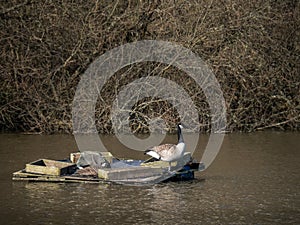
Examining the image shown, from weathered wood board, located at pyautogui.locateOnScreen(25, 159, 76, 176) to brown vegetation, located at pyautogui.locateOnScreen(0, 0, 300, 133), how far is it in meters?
4.45

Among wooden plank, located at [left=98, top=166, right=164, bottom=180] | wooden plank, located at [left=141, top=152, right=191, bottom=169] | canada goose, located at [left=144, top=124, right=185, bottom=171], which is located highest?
canada goose, located at [left=144, top=124, right=185, bottom=171]

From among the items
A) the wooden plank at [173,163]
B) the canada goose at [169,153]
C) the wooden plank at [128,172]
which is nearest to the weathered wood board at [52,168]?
the wooden plank at [128,172]

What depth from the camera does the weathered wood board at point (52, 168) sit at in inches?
380

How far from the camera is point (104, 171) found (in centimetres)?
952

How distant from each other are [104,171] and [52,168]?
0.68m

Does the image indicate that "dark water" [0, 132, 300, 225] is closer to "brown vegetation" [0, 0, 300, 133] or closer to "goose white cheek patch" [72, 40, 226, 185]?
"goose white cheek patch" [72, 40, 226, 185]

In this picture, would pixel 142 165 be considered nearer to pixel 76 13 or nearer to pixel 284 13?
pixel 76 13

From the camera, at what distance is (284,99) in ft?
51.4

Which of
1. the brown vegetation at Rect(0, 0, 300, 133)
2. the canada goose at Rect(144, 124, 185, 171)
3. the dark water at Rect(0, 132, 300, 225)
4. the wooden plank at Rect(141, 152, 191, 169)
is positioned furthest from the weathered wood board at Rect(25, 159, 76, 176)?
the brown vegetation at Rect(0, 0, 300, 133)

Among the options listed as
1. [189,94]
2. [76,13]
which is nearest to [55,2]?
[76,13]

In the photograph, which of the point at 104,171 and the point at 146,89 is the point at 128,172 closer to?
the point at 104,171

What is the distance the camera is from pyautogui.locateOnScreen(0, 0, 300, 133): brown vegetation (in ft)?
47.8

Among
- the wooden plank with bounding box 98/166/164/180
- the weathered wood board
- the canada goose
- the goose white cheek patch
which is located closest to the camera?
the wooden plank with bounding box 98/166/164/180

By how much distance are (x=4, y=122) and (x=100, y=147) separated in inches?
111
